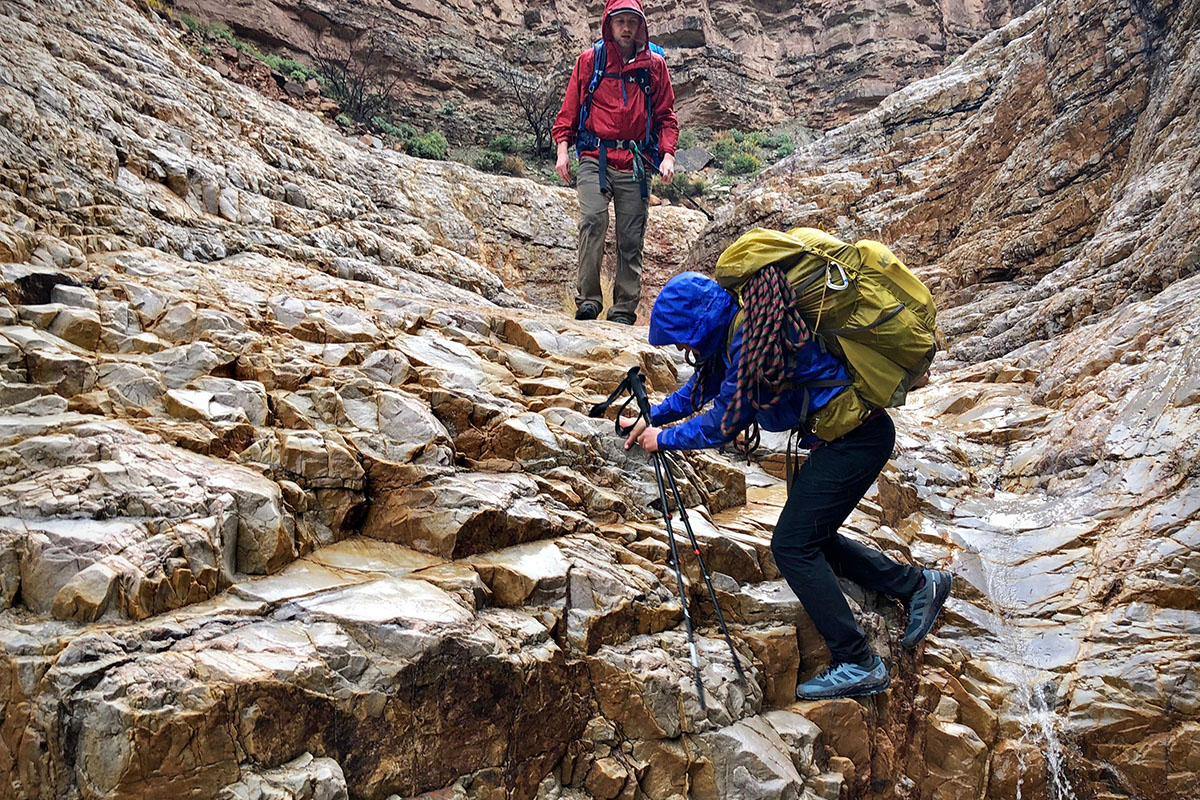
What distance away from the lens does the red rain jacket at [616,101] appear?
261 inches

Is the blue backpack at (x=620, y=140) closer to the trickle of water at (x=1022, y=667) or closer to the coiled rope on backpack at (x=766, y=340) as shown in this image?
the coiled rope on backpack at (x=766, y=340)

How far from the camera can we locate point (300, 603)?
10.3 feet

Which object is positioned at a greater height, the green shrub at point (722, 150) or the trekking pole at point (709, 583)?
the green shrub at point (722, 150)

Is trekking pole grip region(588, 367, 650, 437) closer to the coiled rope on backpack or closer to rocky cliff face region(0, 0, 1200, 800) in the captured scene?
rocky cliff face region(0, 0, 1200, 800)

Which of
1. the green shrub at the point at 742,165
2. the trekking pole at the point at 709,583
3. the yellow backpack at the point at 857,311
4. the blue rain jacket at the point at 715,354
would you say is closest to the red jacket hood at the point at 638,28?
the blue rain jacket at the point at 715,354

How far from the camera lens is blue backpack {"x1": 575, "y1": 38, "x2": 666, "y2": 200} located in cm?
666

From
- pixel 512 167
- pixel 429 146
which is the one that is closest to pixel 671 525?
pixel 512 167

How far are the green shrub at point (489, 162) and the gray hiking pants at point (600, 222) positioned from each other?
13.3 metres

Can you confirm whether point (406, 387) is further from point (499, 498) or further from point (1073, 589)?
point (1073, 589)

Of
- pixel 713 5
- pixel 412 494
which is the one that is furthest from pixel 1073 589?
pixel 713 5

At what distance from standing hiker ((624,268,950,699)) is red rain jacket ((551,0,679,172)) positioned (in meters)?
3.42

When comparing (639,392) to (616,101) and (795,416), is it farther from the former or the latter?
(616,101)

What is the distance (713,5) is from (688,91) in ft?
19.7

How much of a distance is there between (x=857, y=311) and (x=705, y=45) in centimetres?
3025
